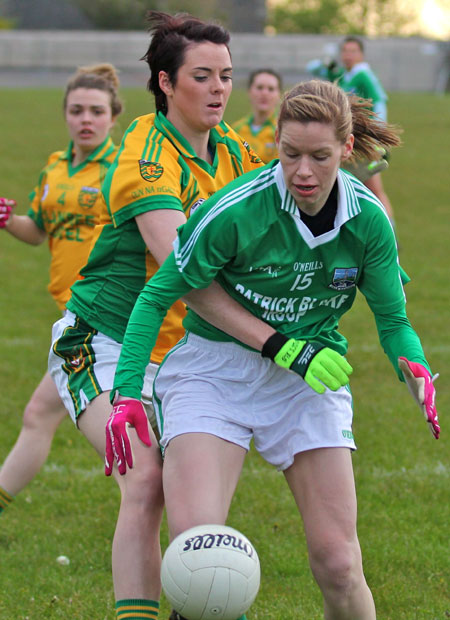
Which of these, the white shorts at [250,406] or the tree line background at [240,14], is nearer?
the white shorts at [250,406]

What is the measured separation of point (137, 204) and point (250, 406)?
89cm

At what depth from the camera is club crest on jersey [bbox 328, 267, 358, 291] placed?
10.6ft

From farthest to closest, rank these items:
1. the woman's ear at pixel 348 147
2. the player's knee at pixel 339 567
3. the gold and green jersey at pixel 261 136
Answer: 1. the gold and green jersey at pixel 261 136
2. the woman's ear at pixel 348 147
3. the player's knee at pixel 339 567

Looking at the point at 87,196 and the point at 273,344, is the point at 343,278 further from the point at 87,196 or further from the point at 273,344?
the point at 87,196

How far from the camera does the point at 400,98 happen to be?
3653 centimetres

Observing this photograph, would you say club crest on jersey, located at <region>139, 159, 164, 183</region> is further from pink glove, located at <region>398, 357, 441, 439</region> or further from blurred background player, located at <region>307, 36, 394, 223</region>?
blurred background player, located at <region>307, 36, 394, 223</region>

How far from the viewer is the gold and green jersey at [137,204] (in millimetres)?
3619


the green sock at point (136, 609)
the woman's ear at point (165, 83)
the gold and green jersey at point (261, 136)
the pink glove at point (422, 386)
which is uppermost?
the woman's ear at point (165, 83)

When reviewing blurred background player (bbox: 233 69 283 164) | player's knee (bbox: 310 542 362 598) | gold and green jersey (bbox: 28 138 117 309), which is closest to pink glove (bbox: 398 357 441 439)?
player's knee (bbox: 310 542 362 598)

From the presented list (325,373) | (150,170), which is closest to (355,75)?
(150,170)

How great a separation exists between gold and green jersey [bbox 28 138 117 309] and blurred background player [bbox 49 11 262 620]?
135 centimetres

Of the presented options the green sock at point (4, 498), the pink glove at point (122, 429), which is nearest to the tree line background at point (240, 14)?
the green sock at point (4, 498)

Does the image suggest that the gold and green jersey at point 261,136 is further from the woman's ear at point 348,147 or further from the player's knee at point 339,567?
the player's knee at point 339,567

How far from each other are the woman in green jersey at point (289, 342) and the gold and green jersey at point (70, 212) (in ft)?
6.77
